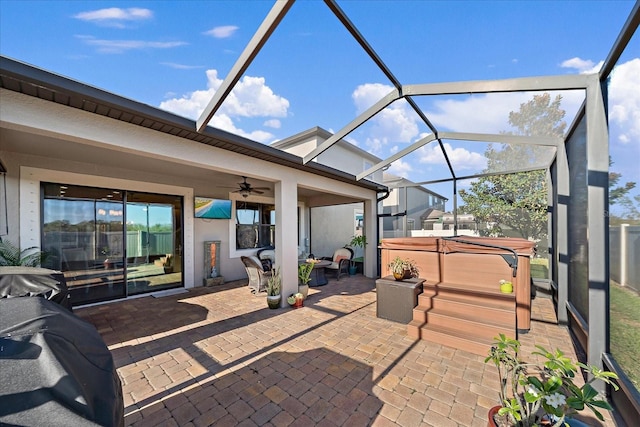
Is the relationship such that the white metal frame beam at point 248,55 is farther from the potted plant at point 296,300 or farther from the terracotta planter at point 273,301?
the potted plant at point 296,300

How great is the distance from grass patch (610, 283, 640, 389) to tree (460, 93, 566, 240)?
3.11 meters

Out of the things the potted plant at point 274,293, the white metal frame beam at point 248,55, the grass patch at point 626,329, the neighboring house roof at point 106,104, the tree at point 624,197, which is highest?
the white metal frame beam at point 248,55

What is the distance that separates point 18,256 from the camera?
401cm

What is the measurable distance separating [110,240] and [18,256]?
5.81 ft

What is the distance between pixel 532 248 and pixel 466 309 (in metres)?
1.51

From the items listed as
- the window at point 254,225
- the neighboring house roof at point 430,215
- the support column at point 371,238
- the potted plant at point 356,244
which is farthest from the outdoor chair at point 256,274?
the neighboring house roof at point 430,215

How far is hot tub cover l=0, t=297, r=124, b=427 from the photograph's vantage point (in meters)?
0.99

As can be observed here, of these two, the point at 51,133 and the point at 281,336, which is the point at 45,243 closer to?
the point at 51,133

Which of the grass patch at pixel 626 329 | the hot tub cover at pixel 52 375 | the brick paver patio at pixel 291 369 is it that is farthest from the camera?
the brick paver patio at pixel 291 369

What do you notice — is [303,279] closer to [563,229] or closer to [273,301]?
[273,301]

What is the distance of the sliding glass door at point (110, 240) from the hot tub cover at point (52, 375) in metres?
4.65

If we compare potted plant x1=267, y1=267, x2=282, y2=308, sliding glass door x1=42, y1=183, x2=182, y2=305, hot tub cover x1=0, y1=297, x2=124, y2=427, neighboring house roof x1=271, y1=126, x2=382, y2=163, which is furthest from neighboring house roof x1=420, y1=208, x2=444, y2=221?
hot tub cover x1=0, y1=297, x2=124, y2=427

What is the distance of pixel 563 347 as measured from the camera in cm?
346

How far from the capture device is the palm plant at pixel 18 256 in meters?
3.78
